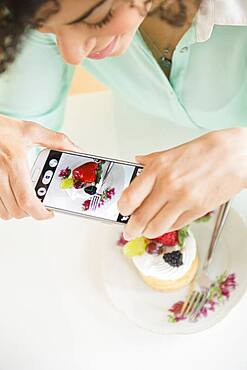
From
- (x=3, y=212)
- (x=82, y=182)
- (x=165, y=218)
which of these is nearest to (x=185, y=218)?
(x=165, y=218)

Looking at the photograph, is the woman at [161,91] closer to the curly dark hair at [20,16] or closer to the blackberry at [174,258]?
the curly dark hair at [20,16]

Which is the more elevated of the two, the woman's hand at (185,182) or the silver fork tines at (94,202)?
the woman's hand at (185,182)

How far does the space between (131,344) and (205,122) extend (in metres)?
0.32

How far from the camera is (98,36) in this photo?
0.56m

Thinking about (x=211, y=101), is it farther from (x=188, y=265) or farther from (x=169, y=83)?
(x=188, y=265)

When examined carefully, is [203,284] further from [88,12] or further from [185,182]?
[88,12]

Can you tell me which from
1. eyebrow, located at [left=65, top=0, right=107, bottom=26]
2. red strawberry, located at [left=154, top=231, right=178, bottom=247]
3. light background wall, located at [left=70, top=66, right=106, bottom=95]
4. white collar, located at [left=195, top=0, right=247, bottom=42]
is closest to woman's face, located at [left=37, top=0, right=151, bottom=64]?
eyebrow, located at [left=65, top=0, right=107, bottom=26]

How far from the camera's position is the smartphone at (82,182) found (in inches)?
30.4

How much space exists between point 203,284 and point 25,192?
11.4 inches

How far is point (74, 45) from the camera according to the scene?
571mm

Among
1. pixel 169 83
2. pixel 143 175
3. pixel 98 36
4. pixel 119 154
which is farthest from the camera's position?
pixel 119 154

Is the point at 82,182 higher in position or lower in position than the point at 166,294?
higher

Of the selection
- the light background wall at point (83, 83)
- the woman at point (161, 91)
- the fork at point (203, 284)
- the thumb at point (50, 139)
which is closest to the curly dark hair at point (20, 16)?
the woman at point (161, 91)

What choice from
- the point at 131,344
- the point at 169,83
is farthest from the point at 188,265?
the point at 169,83
